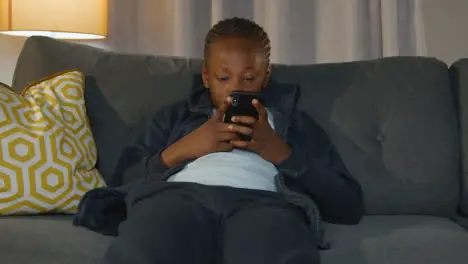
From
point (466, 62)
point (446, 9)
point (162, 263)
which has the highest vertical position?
point (446, 9)

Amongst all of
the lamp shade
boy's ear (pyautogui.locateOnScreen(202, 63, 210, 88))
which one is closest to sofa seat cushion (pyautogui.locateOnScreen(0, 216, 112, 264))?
boy's ear (pyautogui.locateOnScreen(202, 63, 210, 88))

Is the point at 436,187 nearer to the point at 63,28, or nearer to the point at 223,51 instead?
the point at 223,51

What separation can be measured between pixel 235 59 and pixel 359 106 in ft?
1.23

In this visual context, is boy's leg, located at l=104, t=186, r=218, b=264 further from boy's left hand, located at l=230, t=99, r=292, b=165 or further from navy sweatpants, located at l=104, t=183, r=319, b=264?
boy's left hand, located at l=230, t=99, r=292, b=165

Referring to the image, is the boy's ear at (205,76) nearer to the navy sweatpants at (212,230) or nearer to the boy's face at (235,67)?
the boy's face at (235,67)

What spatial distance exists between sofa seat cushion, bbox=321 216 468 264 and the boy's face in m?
0.35

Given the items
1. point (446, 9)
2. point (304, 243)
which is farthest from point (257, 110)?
point (446, 9)

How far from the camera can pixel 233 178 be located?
4.43 feet

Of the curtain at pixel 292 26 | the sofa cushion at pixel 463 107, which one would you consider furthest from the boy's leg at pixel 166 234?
the curtain at pixel 292 26

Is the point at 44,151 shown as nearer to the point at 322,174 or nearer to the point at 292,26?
the point at 322,174

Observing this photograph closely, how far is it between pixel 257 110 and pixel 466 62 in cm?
68

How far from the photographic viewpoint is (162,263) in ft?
3.47

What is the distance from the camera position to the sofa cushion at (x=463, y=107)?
1639mm

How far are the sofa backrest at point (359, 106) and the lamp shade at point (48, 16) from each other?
0.93 feet
